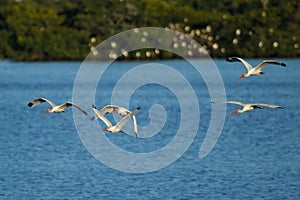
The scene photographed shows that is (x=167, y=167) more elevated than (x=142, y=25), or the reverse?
(x=142, y=25)

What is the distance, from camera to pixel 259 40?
9119cm

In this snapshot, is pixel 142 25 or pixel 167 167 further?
pixel 142 25

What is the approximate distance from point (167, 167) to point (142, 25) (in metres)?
65.6

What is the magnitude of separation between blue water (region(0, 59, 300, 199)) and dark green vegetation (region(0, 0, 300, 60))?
1276 inches

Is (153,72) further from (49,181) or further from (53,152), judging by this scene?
(49,181)

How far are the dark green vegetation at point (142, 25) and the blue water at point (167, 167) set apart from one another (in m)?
32.4

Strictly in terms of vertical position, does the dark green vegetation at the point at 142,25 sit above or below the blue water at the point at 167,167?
above

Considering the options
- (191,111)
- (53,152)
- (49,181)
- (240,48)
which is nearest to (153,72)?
(240,48)

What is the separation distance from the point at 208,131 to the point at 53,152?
307 inches

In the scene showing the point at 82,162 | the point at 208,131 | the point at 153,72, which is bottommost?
the point at 82,162

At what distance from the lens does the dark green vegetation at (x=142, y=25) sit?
91.8 meters

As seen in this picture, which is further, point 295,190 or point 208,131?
point 208,131

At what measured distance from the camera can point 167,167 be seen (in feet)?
103

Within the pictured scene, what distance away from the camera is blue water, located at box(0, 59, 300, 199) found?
27.3 meters
